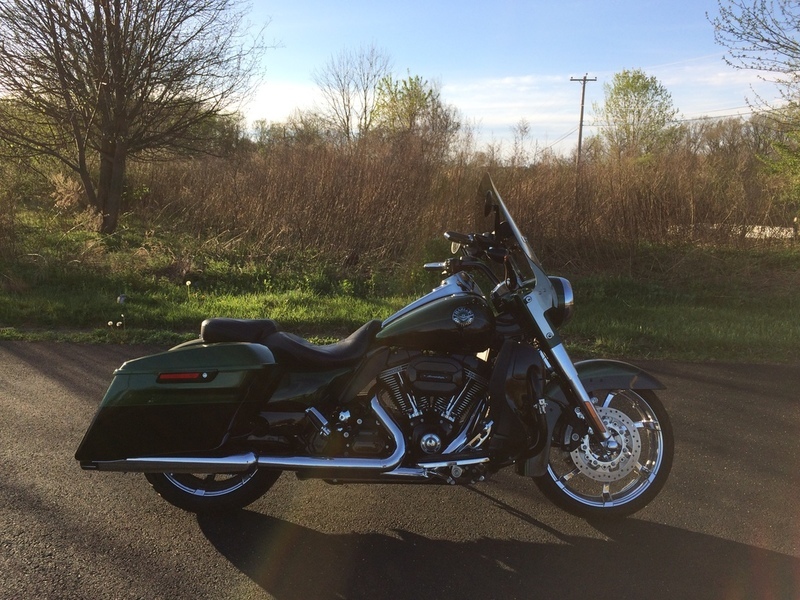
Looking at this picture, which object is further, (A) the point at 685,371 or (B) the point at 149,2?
(B) the point at 149,2

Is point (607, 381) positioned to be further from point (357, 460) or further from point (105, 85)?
point (105, 85)

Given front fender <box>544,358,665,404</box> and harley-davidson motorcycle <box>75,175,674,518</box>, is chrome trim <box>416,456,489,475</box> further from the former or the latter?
front fender <box>544,358,665,404</box>

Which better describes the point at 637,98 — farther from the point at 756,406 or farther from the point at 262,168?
the point at 756,406

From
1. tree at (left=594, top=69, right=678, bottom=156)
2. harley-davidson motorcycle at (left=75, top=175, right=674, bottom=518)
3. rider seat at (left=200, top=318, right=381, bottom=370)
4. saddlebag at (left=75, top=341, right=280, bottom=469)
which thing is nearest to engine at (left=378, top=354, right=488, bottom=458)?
harley-davidson motorcycle at (left=75, top=175, right=674, bottom=518)

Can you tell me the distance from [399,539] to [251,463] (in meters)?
0.83

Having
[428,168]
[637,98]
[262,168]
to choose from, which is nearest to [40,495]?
[428,168]

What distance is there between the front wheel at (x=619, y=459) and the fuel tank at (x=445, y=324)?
741 mm

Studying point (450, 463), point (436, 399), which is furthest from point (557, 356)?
point (450, 463)

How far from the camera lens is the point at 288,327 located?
7.14 m

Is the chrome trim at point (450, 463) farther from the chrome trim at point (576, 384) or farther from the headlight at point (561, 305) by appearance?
the headlight at point (561, 305)

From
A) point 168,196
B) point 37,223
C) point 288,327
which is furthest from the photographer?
point 168,196

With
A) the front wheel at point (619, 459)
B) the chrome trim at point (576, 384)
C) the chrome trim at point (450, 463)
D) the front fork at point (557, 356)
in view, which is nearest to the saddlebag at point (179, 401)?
the chrome trim at point (450, 463)

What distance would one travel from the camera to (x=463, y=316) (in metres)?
2.89

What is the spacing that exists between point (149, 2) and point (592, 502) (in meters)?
13.1
